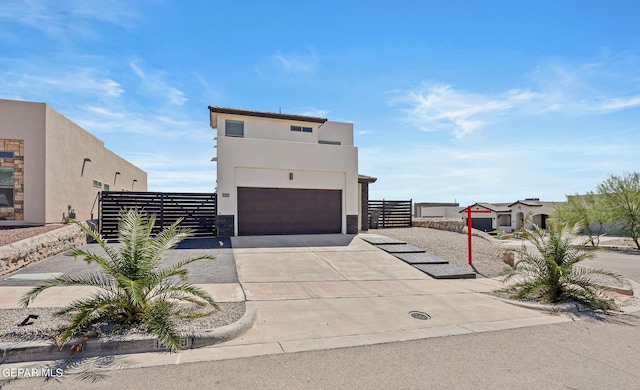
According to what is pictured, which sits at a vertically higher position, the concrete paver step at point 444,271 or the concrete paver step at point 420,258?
the concrete paver step at point 420,258

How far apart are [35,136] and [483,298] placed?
15447 mm

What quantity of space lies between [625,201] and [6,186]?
3256 cm

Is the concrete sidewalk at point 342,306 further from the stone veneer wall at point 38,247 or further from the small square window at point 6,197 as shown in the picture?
the small square window at point 6,197

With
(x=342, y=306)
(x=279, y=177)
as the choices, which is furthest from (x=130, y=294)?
(x=279, y=177)

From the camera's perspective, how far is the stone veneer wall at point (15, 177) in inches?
485

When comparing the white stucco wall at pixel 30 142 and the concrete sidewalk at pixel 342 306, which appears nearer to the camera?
the concrete sidewalk at pixel 342 306

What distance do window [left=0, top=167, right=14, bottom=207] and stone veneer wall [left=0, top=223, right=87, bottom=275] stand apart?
255cm

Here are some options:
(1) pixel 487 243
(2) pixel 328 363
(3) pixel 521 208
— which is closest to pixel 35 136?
(2) pixel 328 363

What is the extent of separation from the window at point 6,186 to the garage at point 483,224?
4481 cm

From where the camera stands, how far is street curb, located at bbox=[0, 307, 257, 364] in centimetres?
409

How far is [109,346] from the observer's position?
4.37 m

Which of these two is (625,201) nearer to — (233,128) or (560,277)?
(560,277)

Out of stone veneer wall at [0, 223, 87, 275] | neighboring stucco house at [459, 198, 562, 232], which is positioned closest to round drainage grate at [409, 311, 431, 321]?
stone veneer wall at [0, 223, 87, 275]

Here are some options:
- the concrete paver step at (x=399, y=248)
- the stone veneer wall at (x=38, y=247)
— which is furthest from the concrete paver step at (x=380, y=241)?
the stone veneer wall at (x=38, y=247)
